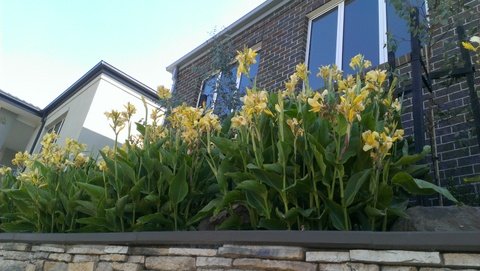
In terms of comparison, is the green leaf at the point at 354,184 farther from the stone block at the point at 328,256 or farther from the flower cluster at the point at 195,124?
the flower cluster at the point at 195,124

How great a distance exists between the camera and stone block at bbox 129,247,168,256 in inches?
90.9

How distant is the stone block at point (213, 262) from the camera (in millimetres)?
1999

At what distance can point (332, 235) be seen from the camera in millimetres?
1718

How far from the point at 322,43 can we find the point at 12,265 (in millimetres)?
4536

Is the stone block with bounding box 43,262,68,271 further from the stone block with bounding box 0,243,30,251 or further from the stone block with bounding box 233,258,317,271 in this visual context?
the stone block with bounding box 233,258,317,271

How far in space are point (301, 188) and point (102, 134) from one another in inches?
303

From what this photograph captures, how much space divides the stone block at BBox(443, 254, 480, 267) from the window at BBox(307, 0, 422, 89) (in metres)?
3.27

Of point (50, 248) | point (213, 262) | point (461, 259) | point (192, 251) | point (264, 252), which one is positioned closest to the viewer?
point (461, 259)

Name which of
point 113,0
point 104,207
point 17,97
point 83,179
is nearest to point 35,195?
point 83,179

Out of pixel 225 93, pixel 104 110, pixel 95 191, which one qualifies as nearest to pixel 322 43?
pixel 225 93

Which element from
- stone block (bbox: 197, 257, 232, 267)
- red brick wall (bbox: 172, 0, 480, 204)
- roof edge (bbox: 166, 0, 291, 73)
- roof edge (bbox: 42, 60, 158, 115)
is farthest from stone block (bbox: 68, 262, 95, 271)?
roof edge (bbox: 42, 60, 158, 115)

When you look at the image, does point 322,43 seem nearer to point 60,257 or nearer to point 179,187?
point 179,187

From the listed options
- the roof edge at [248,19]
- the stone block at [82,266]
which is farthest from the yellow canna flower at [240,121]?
the roof edge at [248,19]

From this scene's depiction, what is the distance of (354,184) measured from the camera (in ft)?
6.13
